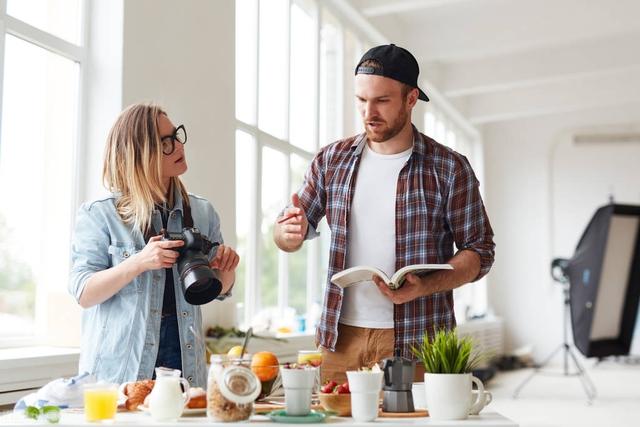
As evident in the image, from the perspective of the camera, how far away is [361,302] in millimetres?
2463

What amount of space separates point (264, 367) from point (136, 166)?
2.34ft

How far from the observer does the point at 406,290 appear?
233cm

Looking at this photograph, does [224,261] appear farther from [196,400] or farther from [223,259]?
[196,400]

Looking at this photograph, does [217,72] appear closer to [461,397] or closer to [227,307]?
[227,307]

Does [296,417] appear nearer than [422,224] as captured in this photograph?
Yes

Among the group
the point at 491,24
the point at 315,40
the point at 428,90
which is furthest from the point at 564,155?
the point at 315,40

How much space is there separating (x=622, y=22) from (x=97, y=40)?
4.79 meters

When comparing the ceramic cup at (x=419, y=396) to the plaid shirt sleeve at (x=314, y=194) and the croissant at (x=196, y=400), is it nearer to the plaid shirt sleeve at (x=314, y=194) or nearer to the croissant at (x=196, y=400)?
the croissant at (x=196, y=400)

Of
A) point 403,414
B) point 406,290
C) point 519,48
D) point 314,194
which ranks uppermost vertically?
point 519,48

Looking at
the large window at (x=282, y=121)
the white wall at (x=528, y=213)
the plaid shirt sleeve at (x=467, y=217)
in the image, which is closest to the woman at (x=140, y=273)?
the plaid shirt sleeve at (x=467, y=217)

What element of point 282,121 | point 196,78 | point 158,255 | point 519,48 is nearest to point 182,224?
point 158,255

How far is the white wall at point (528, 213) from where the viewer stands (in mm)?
11047

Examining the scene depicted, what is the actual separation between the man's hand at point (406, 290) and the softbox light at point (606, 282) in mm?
6364

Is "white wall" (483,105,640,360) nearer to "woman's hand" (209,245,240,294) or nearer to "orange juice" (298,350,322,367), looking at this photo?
"woman's hand" (209,245,240,294)
